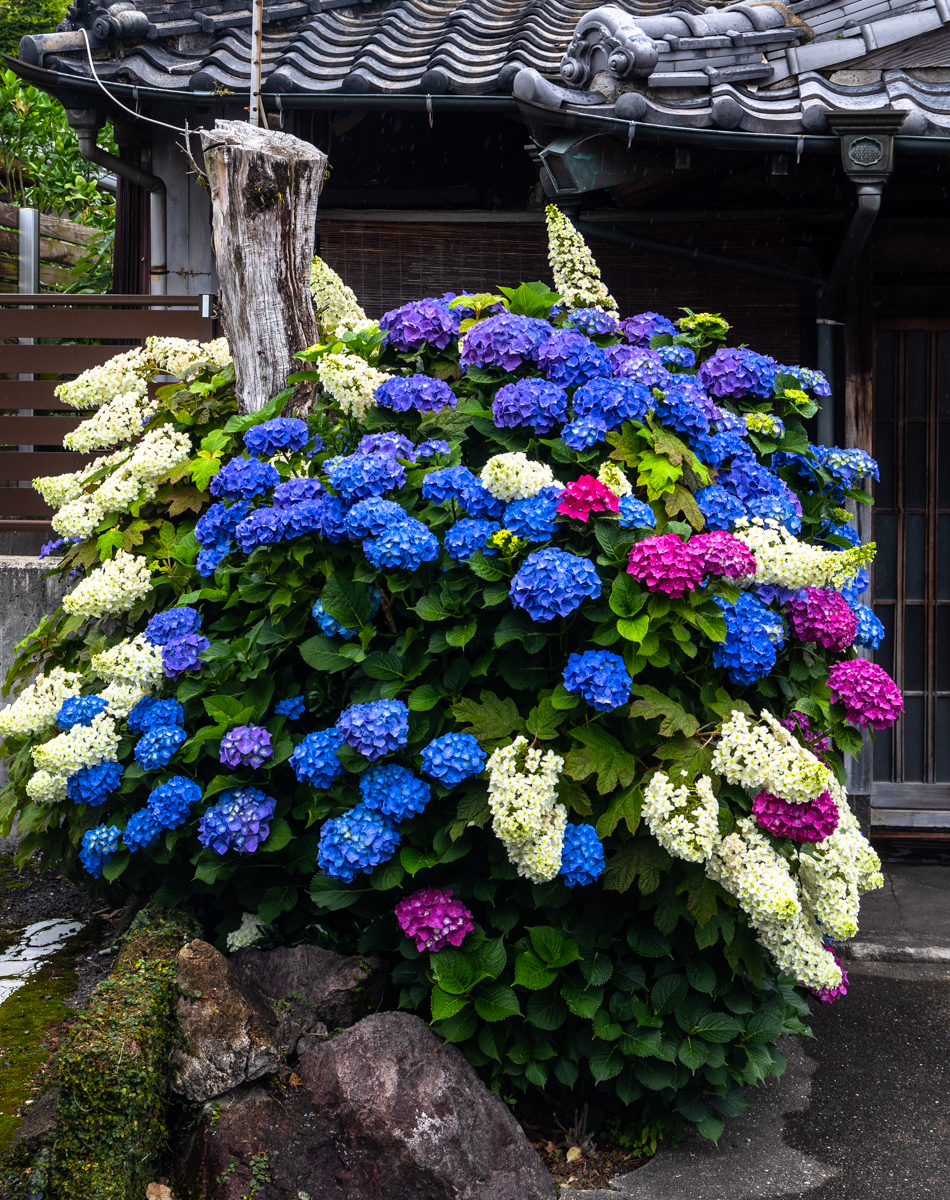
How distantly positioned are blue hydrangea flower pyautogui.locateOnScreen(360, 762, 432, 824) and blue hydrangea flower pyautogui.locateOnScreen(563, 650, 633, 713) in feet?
1.55

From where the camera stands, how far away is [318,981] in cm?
298

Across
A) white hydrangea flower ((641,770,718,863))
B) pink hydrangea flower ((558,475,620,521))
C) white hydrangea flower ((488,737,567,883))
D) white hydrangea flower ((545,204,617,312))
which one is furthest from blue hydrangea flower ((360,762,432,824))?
white hydrangea flower ((545,204,617,312))

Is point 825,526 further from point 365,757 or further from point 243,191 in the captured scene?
point 243,191

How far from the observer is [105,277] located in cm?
900

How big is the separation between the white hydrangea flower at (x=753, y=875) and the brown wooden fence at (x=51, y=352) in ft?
12.2

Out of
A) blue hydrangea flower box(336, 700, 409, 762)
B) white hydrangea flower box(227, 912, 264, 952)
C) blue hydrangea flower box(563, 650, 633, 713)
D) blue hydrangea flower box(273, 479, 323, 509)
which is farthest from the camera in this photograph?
white hydrangea flower box(227, 912, 264, 952)

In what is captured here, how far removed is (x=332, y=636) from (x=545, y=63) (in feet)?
10.8

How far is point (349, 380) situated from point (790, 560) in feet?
4.41

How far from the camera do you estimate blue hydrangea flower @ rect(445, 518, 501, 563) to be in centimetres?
277

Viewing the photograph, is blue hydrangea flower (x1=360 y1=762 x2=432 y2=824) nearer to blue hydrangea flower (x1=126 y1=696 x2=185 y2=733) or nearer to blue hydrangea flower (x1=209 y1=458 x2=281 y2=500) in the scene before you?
blue hydrangea flower (x1=126 y1=696 x2=185 y2=733)

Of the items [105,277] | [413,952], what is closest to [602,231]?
[413,952]

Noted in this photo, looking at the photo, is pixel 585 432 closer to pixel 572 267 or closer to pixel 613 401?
pixel 613 401

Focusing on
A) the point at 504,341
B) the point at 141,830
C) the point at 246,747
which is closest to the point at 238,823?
the point at 246,747

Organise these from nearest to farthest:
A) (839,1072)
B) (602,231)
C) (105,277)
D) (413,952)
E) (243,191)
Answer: (413,952), (839,1072), (243,191), (602,231), (105,277)
